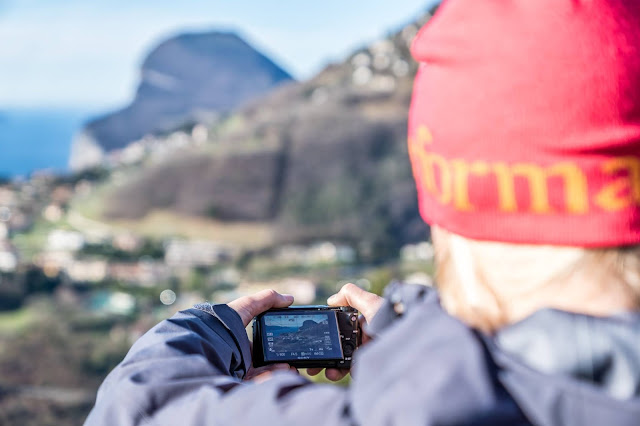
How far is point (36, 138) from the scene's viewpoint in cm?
2205

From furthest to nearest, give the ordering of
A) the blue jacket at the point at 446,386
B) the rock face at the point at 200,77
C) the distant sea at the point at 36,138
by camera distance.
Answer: the rock face at the point at 200,77 → the distant sea at the point at 36,138 → the blue jacket at the point at 446,386

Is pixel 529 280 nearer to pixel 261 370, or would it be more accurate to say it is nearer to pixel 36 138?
pixel 261 370

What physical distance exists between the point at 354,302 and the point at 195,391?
271mm

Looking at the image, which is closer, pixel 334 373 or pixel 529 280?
pixel 529 280

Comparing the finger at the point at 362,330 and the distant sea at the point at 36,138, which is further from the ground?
the finger at the point at 362,330

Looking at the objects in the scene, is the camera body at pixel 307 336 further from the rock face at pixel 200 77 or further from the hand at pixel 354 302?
the rock face at pixel 200 77

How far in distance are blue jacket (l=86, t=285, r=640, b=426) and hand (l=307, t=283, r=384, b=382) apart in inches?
8.4

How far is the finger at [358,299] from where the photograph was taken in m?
0.65

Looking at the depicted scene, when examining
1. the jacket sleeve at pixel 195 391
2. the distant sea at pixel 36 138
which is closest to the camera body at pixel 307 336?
the jacket sleeve at pixel 195 391

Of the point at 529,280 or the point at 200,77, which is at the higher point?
the point at 529,280

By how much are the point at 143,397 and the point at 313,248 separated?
13.0 metres

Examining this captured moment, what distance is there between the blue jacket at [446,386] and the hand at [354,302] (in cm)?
21

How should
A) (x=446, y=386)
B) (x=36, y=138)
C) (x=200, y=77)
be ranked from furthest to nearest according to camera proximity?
(x=200, y=77) < (x=36, y=138) < (x=446, y=386)

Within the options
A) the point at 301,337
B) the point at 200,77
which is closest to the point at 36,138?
the point at 200,77
